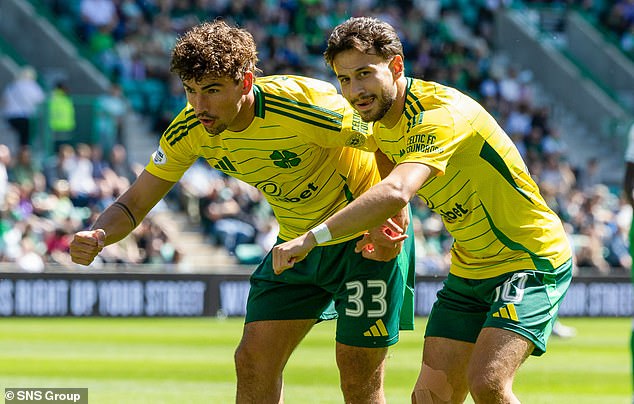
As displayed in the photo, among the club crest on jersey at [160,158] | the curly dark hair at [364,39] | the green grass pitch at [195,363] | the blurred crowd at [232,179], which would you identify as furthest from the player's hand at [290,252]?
the blurred crowd at [232,179]

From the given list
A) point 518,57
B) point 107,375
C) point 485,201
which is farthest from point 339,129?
point 518,57

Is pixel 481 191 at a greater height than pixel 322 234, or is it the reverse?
pixel 481 191

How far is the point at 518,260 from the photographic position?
22.8 ft

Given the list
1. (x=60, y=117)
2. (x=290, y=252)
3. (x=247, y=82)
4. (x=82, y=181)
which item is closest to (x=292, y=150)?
(x=247, y=82)

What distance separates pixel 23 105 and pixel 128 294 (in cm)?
456

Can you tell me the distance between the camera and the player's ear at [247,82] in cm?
714

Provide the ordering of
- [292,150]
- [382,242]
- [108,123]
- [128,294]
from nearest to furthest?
[382,242] < [292,150] < [128,294] < [108,123]

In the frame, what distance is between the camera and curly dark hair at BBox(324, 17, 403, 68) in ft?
21.8

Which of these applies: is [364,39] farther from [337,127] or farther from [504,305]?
[504,305]

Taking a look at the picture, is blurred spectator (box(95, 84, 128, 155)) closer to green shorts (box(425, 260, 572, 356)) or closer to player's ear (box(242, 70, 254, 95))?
player's ear (box(242, 70, 254, 95))

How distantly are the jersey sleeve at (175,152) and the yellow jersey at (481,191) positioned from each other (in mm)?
1194

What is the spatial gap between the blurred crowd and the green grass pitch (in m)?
1.80

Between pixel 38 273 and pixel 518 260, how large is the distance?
46.9 feet

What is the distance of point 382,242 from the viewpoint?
7.03 metres
